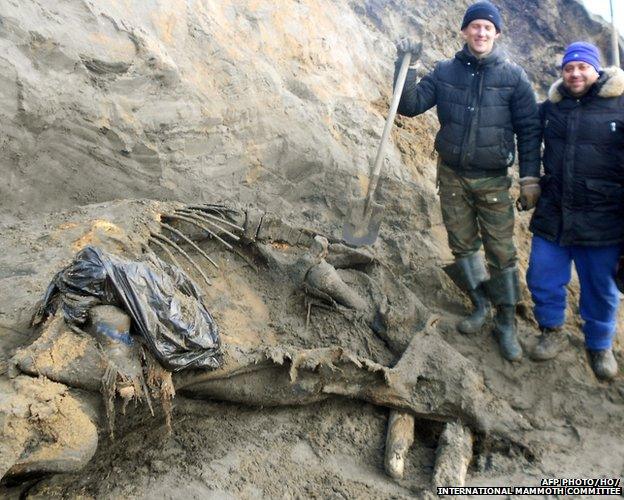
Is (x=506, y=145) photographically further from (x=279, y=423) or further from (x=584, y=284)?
(x=279, y=423)

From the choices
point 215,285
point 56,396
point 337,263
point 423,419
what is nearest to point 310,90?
point 337,263

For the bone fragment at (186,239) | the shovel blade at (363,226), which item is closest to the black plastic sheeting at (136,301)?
the bone fragment at (186,239)

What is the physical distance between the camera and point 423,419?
11.2 feet

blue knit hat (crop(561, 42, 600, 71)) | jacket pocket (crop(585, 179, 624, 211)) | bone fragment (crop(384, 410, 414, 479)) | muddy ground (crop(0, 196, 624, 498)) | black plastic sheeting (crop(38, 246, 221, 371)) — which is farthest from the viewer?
jacket pocket (crop(585, 179, 624, 211))

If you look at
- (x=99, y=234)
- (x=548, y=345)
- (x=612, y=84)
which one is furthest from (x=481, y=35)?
(x=99, y=234)

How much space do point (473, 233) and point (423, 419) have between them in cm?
149

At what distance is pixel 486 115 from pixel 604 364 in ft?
6.15

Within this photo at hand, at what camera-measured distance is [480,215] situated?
13.3 ft

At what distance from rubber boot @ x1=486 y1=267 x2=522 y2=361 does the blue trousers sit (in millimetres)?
132

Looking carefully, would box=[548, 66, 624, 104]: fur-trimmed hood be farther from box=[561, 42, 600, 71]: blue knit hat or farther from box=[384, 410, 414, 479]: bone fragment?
box=[384, 410, 414, 479]: bone fragment

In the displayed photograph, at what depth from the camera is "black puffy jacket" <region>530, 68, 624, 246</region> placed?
11.0 feet

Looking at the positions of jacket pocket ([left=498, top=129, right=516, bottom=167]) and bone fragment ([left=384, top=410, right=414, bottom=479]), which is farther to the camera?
jacket pocket ([left=498, top=129, right=516, bottom=167])

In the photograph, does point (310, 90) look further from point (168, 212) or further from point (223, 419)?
point (223, 419)

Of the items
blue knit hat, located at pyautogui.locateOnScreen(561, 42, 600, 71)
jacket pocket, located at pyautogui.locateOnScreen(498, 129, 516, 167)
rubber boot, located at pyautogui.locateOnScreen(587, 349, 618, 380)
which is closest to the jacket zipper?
jacket pocket, located at pyautogui.locateOnScreen(498, 129, 516, 167)
